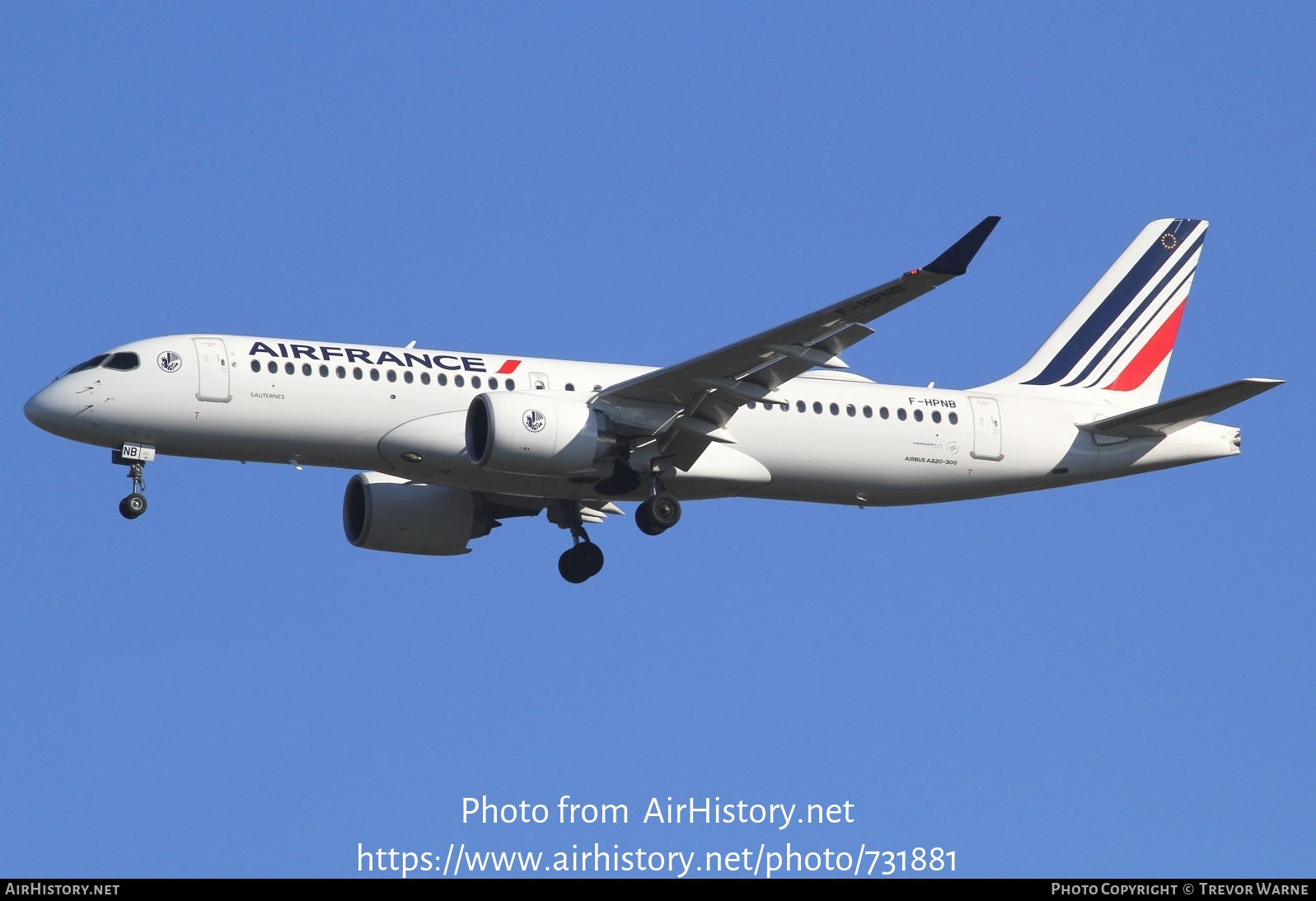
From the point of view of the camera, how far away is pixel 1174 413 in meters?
42.2

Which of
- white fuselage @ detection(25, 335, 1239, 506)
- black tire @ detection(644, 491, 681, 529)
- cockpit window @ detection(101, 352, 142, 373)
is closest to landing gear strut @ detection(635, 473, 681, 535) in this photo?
black tire @ detection(644, 491, 681, 529)

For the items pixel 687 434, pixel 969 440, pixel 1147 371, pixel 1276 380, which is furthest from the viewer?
pixel 1147 371

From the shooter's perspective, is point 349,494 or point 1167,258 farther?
point 1167,258

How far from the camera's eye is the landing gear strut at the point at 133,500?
3856 cm

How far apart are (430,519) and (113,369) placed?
8294 millimetres

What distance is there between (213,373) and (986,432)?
16.4m

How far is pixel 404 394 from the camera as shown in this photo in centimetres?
3881

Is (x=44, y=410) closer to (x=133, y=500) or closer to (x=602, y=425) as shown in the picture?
(x=133, y=500)

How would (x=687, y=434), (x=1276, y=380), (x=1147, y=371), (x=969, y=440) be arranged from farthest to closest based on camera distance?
(x=1147, y=371), (x=969, y=440), (x=687, y=434), (x=1276, y=380)

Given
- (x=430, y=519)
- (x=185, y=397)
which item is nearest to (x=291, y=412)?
(x=185, y=397)

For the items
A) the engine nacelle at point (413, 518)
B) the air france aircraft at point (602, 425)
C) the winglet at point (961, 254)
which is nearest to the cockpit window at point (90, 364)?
the air france aircraft at point (602, 425)
